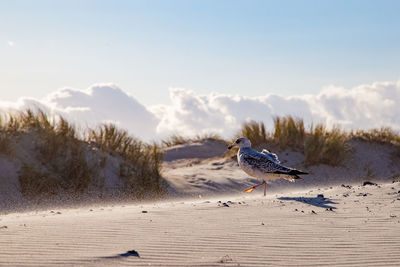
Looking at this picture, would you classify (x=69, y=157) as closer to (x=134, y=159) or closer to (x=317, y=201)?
(x=134, y=159)

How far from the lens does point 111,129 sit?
514 inches

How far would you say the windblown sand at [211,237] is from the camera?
4699 millimetres

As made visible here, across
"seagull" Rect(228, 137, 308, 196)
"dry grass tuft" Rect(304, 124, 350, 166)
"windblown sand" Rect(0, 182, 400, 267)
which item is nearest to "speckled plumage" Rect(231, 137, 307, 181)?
"seagull" Rect(228, 137, 308, 196)

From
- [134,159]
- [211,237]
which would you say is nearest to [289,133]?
[134,159]

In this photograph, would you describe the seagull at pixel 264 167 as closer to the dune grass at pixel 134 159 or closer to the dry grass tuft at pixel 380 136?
the dune grass at pixel 134 159

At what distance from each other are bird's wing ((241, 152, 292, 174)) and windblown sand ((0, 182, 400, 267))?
1.76m

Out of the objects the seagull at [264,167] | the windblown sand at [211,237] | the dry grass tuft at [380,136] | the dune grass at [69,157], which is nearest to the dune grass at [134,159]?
the dune grass at [69,157]

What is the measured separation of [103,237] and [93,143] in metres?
7.53

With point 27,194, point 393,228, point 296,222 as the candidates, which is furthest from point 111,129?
point 393,228

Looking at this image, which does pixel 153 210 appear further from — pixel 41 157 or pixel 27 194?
pixel 41 157

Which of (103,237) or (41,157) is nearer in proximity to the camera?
(103,237)

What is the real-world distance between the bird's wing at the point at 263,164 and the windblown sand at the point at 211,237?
176 cm

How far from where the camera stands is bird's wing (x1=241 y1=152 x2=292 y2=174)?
951 cm

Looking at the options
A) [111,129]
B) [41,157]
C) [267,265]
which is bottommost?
[267,265]
